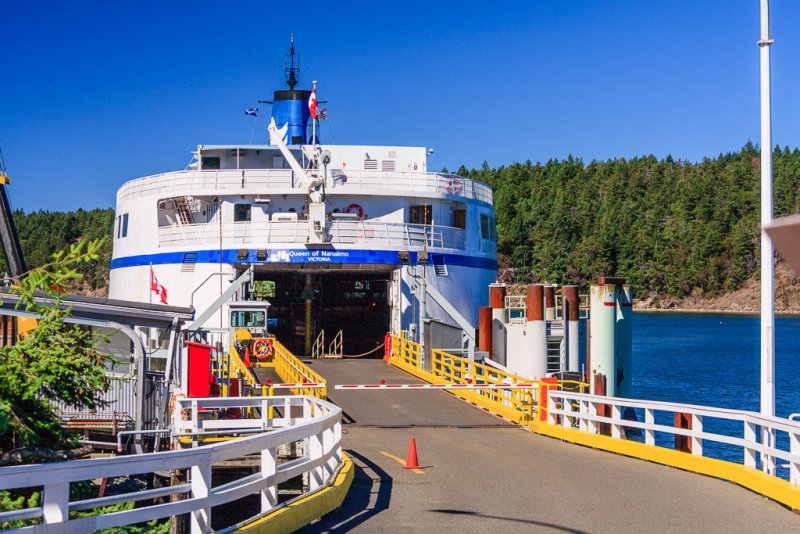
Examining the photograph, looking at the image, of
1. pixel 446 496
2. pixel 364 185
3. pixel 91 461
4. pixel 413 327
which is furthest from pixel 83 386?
pixel 364 185

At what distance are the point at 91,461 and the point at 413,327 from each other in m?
25.2

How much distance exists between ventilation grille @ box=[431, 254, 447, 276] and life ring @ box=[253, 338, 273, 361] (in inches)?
284

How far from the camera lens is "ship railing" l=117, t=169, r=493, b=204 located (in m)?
33.3

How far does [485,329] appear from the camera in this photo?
33.0m

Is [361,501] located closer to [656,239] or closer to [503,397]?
[503,397]

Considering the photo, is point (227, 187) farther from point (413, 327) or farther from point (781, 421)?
point (781, 421)

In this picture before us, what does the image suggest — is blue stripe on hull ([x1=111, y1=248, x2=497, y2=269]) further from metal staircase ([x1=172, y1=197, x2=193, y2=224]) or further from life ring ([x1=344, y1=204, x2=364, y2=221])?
life ring ([x1=344, y1=204, x2=364, y2=221])

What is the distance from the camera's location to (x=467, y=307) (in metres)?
34.9

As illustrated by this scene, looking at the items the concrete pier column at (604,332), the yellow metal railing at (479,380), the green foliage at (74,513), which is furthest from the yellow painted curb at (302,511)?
the concrete pier column at (604,332)

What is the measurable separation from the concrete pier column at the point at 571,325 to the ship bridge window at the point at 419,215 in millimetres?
6133

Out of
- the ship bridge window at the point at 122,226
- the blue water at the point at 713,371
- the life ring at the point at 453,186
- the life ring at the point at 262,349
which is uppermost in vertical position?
the life ring at the point at 453,186

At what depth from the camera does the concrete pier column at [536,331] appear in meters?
29.9

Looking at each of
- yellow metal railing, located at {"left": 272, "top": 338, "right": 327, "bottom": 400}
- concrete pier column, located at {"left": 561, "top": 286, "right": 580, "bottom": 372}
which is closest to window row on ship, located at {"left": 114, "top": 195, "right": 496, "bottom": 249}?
yellow metal railing, located at {"left": 272, "top": 338, "right": 327, "bottom": 400}

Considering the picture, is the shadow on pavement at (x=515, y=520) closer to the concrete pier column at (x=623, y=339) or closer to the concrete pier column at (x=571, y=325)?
the concrete pier column at (x=623, y=339)
